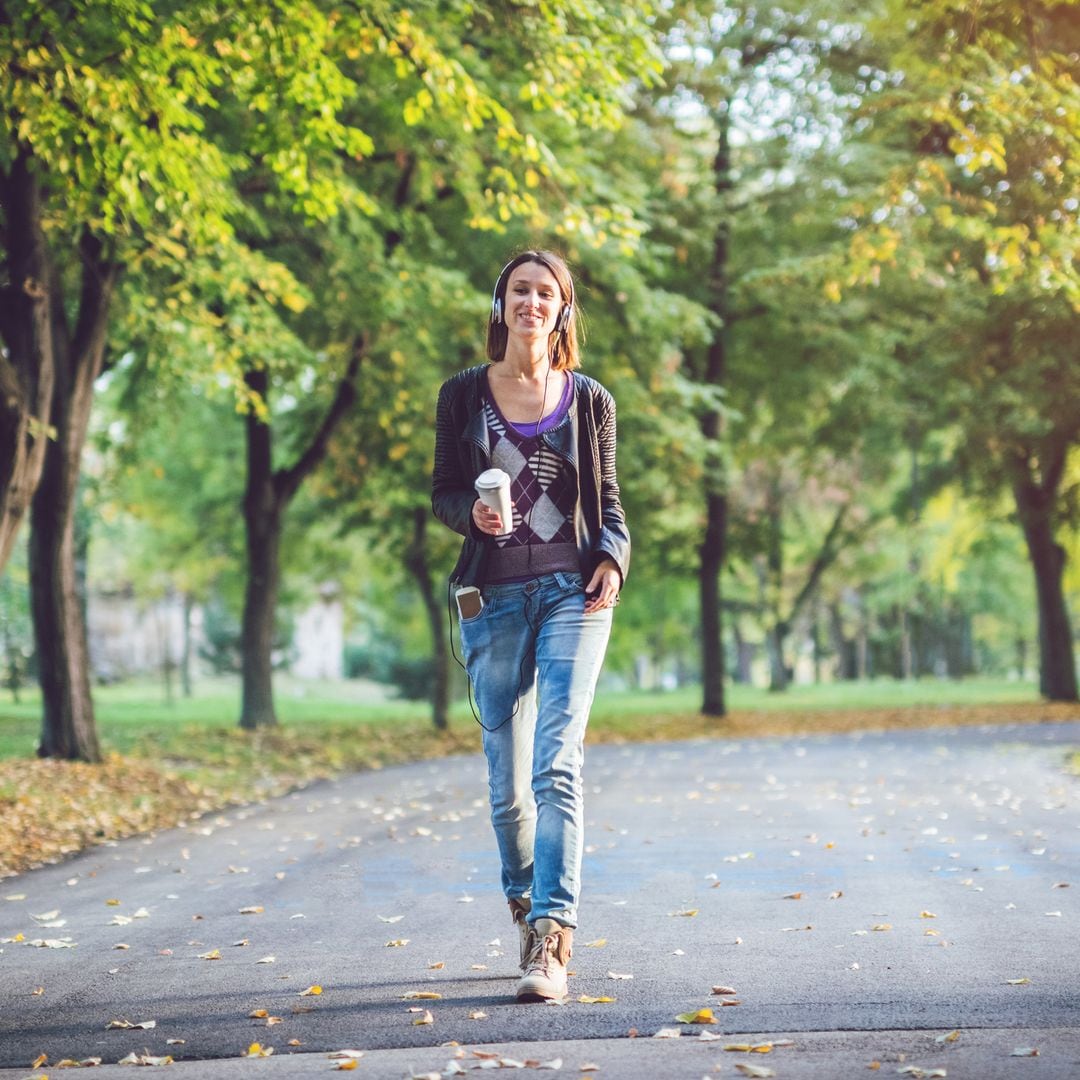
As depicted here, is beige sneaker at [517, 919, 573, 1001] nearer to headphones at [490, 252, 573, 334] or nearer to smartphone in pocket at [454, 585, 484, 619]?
smartphone in pocket at [454, 585, 484, 619]

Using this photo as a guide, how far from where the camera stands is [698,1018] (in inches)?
173

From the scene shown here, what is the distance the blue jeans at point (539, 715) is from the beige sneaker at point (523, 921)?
0.03 meters

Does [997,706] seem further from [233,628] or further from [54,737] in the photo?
[233,628]

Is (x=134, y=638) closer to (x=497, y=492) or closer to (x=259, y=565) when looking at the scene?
(x=259, y=565)

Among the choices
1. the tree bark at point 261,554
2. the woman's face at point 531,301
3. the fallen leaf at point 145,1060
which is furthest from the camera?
the tree bark at point 261,554

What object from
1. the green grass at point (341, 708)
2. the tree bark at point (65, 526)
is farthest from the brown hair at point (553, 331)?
the green grass at point (341, 708)

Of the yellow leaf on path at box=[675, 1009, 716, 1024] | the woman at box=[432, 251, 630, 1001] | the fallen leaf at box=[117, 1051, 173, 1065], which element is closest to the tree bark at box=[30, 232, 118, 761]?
the woman at box=[432, 251, 630, 1001]

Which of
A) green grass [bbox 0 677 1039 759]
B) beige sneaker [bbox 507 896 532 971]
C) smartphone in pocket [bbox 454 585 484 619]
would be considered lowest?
green grass [bbox 0 677 1039 759]

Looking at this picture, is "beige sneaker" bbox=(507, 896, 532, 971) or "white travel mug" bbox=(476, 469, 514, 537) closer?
"white travel mug" bbox=(476, 469, 514, 537)

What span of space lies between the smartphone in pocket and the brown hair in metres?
0.84

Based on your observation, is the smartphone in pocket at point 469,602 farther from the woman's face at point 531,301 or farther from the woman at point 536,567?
the woman's face at point 531,301

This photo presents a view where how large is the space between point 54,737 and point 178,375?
12.0 feet

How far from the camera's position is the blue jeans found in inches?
190

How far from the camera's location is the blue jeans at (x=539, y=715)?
482 cm
